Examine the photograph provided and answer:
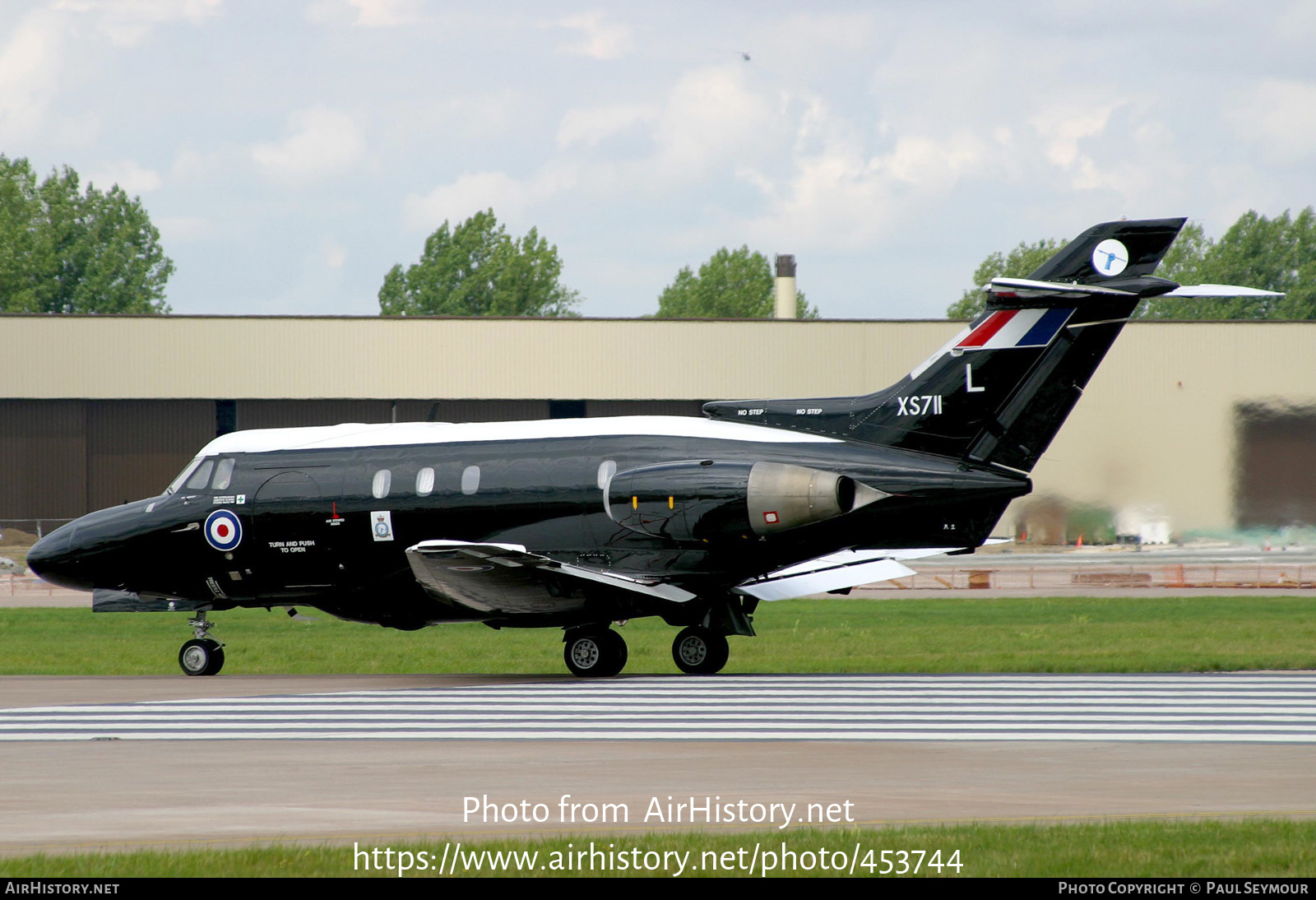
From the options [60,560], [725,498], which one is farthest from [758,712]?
[60,560]

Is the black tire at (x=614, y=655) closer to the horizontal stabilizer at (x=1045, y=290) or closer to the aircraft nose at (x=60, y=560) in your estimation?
the horizontal stabilizer at (x=1045, y=290)

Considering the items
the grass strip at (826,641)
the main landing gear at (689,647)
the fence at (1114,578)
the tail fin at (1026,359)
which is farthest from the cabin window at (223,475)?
the fence at (1114,578)

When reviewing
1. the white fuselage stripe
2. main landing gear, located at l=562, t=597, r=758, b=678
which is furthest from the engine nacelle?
main landing gear, located at l=562, t=597, r=758, b=678

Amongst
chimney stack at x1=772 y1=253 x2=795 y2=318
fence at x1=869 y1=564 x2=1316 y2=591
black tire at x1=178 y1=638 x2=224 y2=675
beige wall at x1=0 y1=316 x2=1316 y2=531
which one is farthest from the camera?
chimney stack at x1=772 y1=253 x2=795 y2=318

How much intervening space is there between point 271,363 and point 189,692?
3904 centimetres

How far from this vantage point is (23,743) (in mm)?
15328

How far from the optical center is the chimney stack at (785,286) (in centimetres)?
6975

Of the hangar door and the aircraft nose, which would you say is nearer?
the aircraft nose

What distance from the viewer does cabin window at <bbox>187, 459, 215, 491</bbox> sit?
23891mm

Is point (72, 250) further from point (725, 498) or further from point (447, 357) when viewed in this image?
point (725, 498)

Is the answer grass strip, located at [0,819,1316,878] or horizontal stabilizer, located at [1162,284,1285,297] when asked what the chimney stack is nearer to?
horizontal stabilizer, located at [1162,284,1285,297]

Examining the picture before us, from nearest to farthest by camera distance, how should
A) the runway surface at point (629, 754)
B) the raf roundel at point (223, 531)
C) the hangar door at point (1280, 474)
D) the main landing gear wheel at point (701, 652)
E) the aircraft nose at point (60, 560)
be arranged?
the runway surface at point (629, 754), the main landing gear wheel at point (701, 652), the raf roundel at point (223, 531), the aircraft nose at point (60, 560), the hangar door at point (1280, 474)

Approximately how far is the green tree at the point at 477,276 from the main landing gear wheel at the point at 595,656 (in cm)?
9042

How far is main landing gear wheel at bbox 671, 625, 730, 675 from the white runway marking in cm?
106
